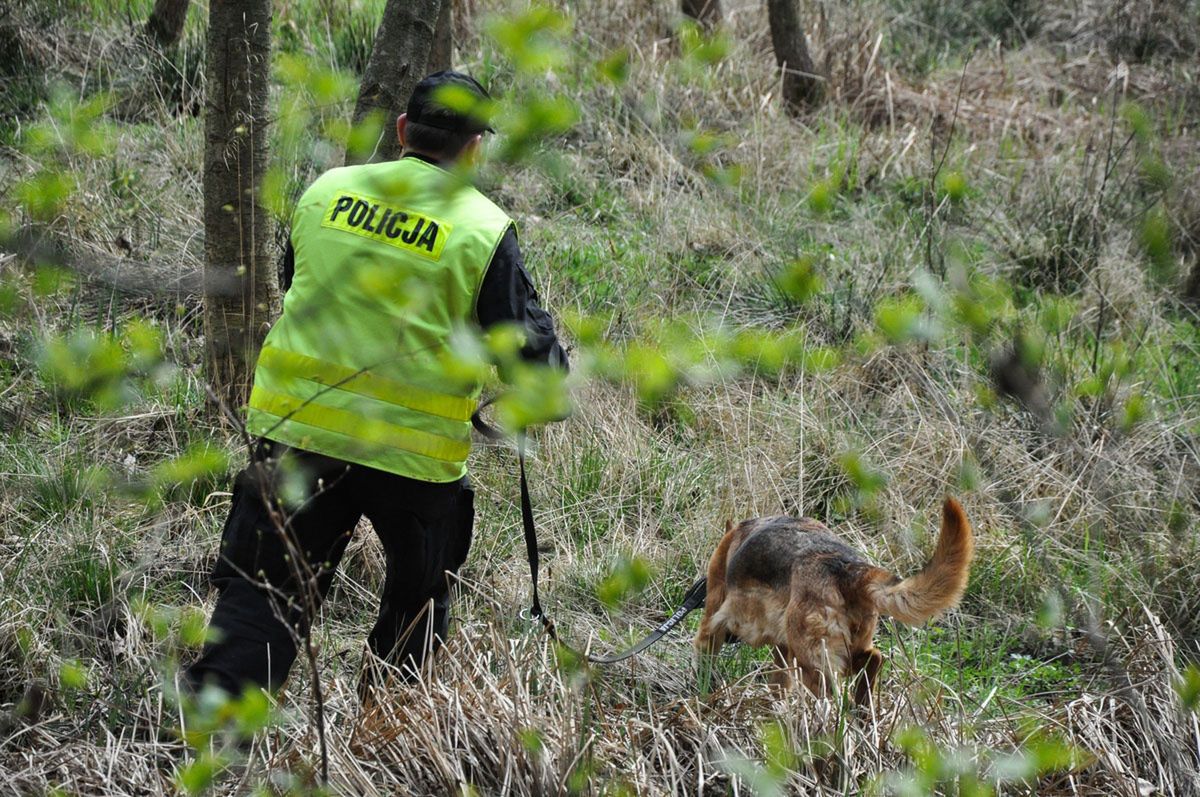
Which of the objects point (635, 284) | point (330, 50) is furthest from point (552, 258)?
point (330, 50)

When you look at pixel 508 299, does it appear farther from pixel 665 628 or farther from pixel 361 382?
pixel 665 628

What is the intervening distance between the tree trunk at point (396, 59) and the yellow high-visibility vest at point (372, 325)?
158 centimetres

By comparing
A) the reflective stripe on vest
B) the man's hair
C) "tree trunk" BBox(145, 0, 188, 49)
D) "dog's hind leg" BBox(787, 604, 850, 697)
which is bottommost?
"dog's hind leg" BBox(787, 604, 850, 697)

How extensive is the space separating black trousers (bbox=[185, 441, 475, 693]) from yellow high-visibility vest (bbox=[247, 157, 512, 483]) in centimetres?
11

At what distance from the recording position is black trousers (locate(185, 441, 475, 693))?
3.21m

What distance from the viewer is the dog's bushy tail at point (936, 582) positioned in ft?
10.7

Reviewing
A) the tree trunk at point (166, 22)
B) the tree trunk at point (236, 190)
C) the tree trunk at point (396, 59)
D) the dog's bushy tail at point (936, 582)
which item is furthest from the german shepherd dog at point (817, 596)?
the tree trunk at point (166, 22)

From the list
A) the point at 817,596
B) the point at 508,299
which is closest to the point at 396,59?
the point at 508,299

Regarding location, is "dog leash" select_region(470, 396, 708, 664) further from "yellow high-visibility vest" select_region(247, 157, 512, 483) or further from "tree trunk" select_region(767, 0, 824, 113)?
"tree trunk" select_region(767, 0, 824, 113)

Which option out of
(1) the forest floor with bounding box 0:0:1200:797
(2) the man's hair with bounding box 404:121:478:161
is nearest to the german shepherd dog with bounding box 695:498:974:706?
(1) the forest floor with bounding box 0:0:1200:797

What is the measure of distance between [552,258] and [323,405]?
150 inches

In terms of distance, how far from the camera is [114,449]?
16.1 feet

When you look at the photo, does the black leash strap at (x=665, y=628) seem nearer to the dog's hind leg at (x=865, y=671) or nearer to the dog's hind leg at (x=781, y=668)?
the dog's hind leg at (x=781, y=668)

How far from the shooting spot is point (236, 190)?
4703mm
